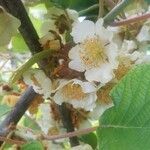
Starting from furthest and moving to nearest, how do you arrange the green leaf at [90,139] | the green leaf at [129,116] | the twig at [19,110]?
1. the green leaf at [90,139]
2. the twig at [19,110]
3. the green leaf at [129,116]

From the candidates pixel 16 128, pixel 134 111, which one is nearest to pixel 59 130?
pixel 16 128

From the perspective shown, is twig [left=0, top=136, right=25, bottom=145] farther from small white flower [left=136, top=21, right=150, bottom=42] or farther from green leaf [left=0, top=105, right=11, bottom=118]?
small white flower [left=136, top=21, right=150, bottom=42]

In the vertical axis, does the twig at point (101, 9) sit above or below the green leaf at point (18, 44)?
above

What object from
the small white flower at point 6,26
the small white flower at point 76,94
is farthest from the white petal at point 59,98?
the small white flower at point 6,26

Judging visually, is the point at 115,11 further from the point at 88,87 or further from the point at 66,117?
the point at 66,117

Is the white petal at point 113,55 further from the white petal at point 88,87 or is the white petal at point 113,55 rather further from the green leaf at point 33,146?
the green leaf at point 33,146

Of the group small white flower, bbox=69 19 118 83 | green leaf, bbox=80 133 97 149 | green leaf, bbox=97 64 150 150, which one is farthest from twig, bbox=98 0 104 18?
green leaf, bbox=80 133 97 149
